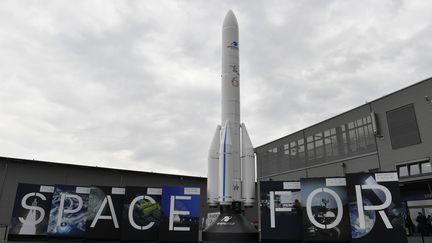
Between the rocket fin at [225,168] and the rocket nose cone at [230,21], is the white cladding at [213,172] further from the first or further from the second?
the rocket nose cone at [230,21]

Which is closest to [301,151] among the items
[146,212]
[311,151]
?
[311,151]

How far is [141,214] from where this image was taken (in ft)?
47.8

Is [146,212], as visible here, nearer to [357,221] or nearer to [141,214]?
[141,214]

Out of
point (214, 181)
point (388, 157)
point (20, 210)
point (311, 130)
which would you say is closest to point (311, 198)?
point (214, 181)

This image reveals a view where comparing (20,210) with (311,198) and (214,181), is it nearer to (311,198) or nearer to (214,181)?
(214,181)

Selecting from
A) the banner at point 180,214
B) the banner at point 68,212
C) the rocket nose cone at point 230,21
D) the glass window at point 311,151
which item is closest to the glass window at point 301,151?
the glass window at point 311,151

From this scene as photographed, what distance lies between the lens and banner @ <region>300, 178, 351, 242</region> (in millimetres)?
13039

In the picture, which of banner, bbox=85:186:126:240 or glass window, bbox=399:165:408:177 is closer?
banner, bbox=85:186:126:240

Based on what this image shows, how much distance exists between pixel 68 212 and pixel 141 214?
3510 mm

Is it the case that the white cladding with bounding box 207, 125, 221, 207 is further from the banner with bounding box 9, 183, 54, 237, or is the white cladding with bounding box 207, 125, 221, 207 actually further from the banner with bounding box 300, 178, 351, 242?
the banner with bounding box 9, 183, 54, 237

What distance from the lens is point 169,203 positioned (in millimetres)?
14398

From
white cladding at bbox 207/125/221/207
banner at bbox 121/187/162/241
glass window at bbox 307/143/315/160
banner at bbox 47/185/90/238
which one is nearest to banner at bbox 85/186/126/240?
banner at bbox 121/187/162/241

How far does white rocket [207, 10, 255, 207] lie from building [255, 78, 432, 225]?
1474 centimetres

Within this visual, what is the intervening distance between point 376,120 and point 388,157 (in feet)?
9.93
